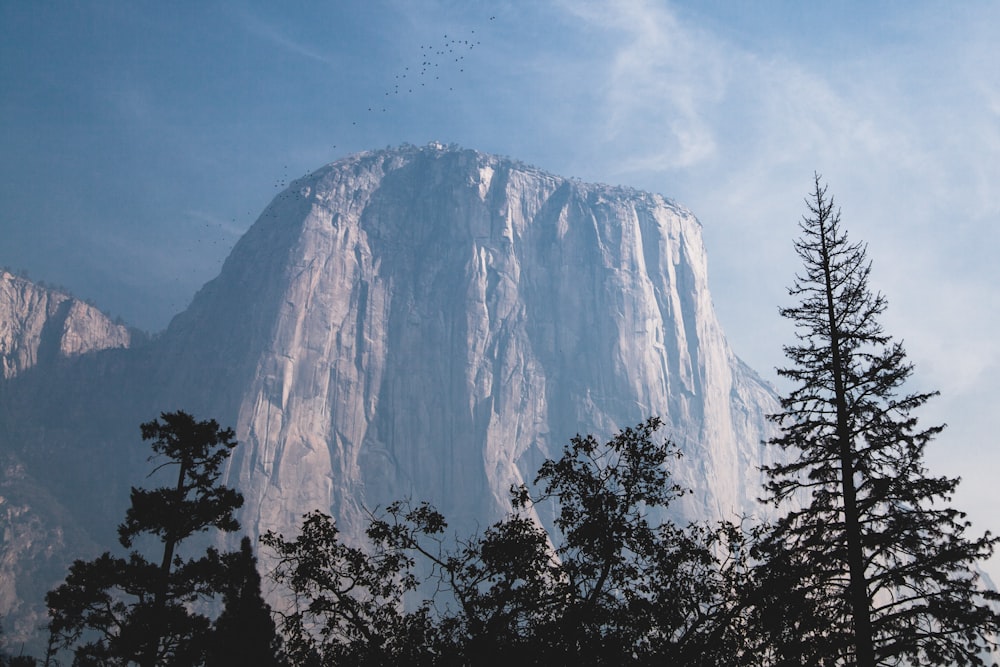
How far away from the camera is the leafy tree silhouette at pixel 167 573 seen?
964 inches

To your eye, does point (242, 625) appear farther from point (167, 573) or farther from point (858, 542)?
point (858, 542)

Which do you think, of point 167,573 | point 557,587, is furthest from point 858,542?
point 167,573

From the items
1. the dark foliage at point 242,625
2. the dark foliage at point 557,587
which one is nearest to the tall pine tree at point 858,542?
the dark foliage at point 557,587

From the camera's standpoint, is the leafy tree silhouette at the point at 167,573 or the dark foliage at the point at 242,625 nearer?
the leafy tree silhouette at the point at 167,573

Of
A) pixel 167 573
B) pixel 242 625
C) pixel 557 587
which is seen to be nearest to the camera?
pixel 557 587

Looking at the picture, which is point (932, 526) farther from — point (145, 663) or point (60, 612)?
point (60, 612)

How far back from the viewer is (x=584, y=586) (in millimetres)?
14906

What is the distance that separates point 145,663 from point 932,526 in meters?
22.2

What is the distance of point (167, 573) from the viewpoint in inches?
995

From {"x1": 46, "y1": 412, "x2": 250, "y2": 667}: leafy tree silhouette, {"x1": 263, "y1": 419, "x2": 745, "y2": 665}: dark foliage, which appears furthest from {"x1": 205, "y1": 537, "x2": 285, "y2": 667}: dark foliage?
{"x1": 263, "y1": 419, "x2": 745, "y2": 665}: dark foliage

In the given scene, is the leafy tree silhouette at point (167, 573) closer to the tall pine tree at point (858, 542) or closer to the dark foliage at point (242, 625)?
the dark foliage at point (242, 625)

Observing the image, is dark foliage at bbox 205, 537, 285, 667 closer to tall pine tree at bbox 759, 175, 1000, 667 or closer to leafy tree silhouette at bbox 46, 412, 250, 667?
leafy tree silhouette at bbox 46, 412, 250, 667

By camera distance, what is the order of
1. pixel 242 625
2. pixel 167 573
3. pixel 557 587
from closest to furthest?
pixel 557 587 → pixel 167 573 → pixel 242 625

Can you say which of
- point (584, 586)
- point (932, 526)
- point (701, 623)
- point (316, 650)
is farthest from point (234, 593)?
point (932, 526)
